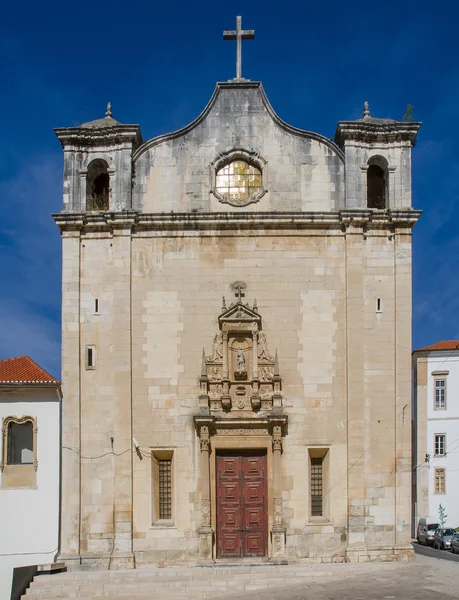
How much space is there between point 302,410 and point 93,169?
9.26 m

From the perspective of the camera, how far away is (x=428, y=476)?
37906 millimetres

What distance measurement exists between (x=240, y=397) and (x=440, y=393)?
65.5 ft

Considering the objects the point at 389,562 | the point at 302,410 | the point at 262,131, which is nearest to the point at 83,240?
the point at 262,131

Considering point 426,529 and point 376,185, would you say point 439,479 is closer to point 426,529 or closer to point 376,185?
point 426,529

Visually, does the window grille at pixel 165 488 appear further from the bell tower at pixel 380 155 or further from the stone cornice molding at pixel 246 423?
the bell tower at pixel 380 155

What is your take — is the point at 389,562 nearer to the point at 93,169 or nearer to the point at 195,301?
the point at 195,301

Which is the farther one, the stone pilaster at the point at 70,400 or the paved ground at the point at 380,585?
the stone pilaster at the point at 70,400

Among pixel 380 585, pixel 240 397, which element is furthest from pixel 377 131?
pixel 380 585

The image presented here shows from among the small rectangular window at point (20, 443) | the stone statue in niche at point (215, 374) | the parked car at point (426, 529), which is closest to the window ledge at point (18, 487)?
the small rectangular window at point (20, 443)

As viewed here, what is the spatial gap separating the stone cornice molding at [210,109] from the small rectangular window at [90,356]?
18.2 ft

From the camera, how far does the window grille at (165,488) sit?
21.5m

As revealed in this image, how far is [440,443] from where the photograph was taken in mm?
38344

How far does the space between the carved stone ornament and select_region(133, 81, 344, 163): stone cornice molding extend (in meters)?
5.20

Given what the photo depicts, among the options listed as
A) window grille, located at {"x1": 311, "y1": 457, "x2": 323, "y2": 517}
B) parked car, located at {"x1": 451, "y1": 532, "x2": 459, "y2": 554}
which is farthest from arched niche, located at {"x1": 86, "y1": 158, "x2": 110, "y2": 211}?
parked car, located at {"x1": 451, "y1": 532, "x2": 459, "y2": 554}
